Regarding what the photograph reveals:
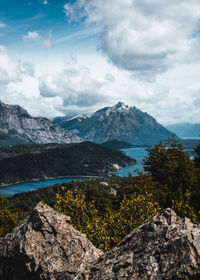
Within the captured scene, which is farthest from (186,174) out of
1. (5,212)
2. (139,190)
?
(5,212)

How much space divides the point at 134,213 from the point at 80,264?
14.0m

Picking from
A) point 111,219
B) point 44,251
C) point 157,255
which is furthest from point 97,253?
point 111,219

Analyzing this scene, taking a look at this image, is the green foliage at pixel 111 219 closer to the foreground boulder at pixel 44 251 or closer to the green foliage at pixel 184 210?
the green foliage at pixel 184 210

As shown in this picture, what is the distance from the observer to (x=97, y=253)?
16328mm

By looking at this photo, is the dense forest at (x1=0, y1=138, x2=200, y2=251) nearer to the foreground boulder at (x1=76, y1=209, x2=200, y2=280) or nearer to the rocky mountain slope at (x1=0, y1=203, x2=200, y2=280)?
the rocky mountain slope at (x1=0, y1=203, x2=200, y2=280)

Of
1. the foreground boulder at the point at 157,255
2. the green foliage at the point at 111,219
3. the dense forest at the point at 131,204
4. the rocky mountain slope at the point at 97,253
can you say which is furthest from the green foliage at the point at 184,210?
the foreground boulder at the point at 157,255

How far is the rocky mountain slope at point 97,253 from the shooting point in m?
11.4

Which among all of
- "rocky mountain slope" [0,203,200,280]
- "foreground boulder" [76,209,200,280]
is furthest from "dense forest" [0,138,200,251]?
"foreground boulder" [76,209,200,280]

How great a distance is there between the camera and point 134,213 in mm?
28016

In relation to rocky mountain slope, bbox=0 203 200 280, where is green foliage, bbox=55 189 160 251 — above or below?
below

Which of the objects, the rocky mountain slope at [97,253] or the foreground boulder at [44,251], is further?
the foreground boulder at [44,251]

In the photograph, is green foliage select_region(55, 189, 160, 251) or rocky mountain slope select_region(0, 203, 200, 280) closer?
rocky mountain slope select_region(0, 203, 200, 280)

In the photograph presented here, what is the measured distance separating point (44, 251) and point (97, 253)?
145 inches

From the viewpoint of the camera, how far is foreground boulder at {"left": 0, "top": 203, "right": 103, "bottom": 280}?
15.0 meters
